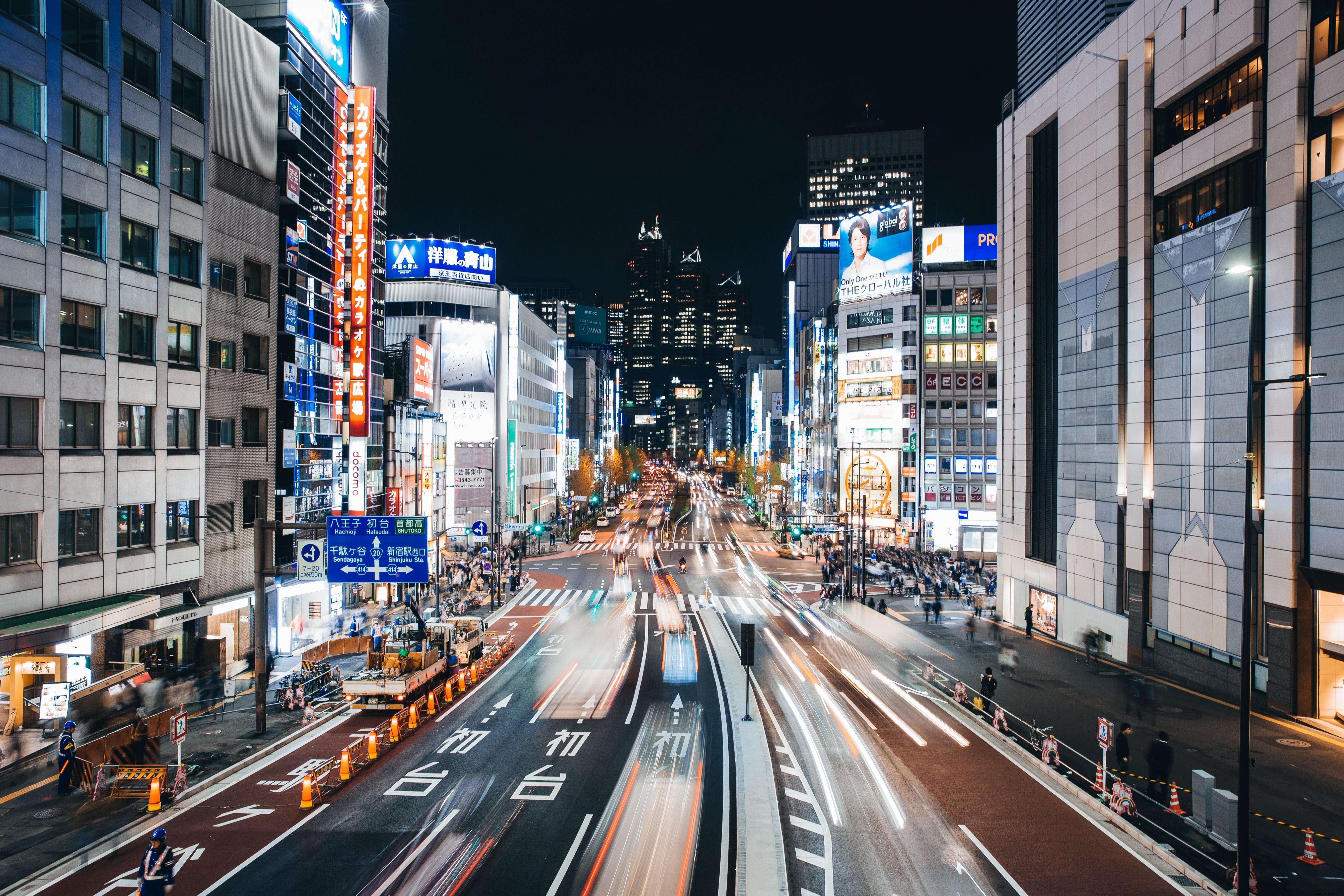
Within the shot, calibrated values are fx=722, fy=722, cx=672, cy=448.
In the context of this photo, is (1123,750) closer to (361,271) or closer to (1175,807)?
(1175,807)

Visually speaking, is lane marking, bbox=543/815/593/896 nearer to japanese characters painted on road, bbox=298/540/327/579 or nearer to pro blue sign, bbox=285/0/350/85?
japanese characters painted on road, bbox=298/540/327/579

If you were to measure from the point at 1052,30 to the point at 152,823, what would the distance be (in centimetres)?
15448

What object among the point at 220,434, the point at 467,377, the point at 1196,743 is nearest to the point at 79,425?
the point at 220,434

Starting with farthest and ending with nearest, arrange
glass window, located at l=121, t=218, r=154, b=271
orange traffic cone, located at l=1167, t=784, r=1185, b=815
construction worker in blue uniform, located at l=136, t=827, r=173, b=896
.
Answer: glass window, located at l=121, t=218, r=154, b=271 < orange traffic cone, located at l=1167, t=784, r=1185, b=815 < construction worker in blue uniform, located at l=136, t=827, r=173, b=896

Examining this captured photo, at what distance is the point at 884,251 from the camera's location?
8438 centimetres

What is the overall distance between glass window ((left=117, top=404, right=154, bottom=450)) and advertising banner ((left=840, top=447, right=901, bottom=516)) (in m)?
68.1

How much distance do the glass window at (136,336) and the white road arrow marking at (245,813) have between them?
16250mm

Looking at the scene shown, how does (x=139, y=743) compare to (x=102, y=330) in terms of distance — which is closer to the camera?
(x=139, y=743)

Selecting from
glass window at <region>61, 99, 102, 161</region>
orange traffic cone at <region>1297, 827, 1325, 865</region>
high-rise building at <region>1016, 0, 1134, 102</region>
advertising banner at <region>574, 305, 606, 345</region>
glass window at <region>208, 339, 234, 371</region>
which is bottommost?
orange traffic cone at <region>1297, 827, 1325, 865</region>

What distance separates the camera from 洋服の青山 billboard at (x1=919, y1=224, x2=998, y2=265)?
80062 millimetres

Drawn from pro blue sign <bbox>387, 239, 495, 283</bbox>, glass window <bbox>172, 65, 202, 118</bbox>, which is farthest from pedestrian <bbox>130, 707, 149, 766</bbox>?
pro blue sign <bbox>387, 239, 495, 283</bbox>

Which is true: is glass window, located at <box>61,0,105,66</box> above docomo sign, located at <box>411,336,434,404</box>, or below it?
above

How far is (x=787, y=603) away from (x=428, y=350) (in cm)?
3388

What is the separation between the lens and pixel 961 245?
81188 mm
